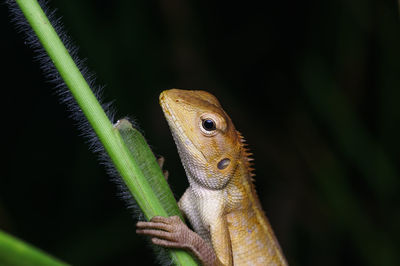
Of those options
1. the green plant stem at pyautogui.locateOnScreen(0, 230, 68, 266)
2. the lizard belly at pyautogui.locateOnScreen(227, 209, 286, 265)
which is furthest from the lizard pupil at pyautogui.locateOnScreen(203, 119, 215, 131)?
the green plant stem at pyautogui.locateOnScreen(0, 230, 68, 266)

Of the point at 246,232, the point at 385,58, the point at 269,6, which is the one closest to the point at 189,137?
the point at 246,232

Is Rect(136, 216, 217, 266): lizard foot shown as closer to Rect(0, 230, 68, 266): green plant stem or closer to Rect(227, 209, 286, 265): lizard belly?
Rect(227, 209, 286, 265): lizard belly

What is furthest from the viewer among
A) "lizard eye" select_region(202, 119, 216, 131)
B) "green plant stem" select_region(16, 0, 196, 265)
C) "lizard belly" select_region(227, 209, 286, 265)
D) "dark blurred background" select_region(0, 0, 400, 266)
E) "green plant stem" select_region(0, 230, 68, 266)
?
"dark blurred background" select_region(0, 0, 400, 266)

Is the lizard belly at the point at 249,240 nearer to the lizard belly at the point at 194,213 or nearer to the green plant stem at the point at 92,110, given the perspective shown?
the lizard belly at the point at 194,213

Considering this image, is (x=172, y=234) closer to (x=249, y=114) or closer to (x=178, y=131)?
(x=178, y=131)

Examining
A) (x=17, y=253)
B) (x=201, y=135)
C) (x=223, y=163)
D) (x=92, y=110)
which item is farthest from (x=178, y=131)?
(x=17, y=253)
